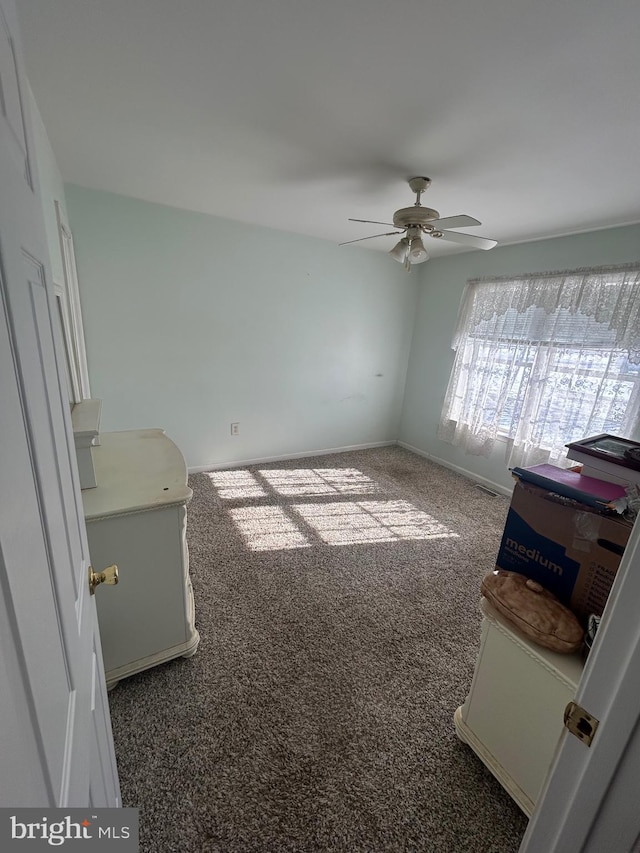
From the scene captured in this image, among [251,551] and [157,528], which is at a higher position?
[157,528]

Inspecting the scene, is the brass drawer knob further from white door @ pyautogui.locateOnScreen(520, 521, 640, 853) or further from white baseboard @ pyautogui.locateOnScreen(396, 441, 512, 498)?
white baseboard @ pyautogui.locateOnScreen(396, 441, 512, 498)

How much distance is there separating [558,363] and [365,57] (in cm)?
257

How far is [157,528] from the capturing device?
4.49 feet

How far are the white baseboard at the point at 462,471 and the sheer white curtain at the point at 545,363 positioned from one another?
273mm

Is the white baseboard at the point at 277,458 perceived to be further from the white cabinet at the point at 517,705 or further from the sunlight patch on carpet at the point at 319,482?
the white cabinet at the point at 517,705

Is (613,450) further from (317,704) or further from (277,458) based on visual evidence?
(277,458)

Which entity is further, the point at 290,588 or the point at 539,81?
the point at 290,588

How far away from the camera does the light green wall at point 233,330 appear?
263 centimetres

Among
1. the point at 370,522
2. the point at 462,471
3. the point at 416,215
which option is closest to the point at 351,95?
the point at 416,215

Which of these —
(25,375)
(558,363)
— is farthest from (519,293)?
(25,375)

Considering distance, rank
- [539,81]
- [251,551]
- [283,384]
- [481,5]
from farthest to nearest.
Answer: [283,384] < [251,551] < [539,81] < [481,5]

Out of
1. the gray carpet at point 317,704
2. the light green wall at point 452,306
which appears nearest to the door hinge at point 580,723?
the gray carpet at point 317,704

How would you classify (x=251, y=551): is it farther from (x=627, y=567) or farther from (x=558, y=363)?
(x=558, y=363)

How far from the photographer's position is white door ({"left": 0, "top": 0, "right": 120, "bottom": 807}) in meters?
0.35
